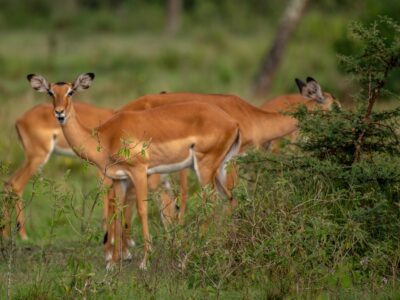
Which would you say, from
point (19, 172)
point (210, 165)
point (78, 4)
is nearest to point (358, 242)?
point (210, 165)

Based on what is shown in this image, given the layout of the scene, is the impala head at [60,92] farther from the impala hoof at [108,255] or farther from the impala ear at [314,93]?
the impala ear at [314,93]

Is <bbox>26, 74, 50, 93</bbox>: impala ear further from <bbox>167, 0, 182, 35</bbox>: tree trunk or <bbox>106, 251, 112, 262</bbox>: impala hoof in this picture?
<bbox>167, 0, 182, 35</bbox>: tree trunk

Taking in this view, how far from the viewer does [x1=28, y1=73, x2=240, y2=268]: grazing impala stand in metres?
8.88

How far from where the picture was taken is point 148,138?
900 centimetres

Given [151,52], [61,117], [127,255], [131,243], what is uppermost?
[61,117]

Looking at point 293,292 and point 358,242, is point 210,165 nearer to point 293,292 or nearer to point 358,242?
point 358,242

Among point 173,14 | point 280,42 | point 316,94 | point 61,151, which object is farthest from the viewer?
point 173,14

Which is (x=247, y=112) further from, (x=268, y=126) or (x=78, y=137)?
(x=78, y=137)

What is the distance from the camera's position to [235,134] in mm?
9383

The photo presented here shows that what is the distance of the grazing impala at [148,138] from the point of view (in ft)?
29.1

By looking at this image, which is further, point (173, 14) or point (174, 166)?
point (173, 14)

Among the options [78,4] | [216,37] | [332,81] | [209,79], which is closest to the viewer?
[332,81]

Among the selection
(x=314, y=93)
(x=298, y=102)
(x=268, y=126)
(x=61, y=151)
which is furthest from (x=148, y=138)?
(x=61, y=151)

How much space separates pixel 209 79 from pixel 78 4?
18.7 meters
